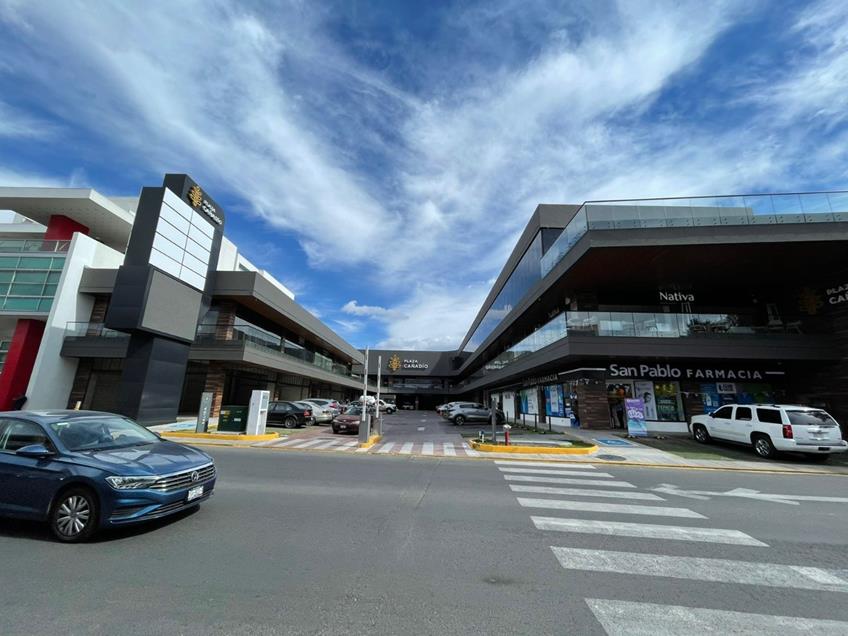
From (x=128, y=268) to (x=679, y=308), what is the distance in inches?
1208

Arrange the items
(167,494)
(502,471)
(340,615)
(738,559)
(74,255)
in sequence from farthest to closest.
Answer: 1. (74,255)
2. (502,471)
3. (167,494)
4. (738,559)
5. (340,615)

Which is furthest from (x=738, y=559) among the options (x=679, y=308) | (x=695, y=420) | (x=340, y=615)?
(x=679, y=308)

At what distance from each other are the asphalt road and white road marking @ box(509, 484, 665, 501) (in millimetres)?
190

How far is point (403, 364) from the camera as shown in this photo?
230 ft

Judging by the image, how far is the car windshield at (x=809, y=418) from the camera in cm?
1291

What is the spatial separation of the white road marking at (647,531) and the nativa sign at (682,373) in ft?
55.2

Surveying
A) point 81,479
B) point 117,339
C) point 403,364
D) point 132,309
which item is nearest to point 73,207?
point 117,339

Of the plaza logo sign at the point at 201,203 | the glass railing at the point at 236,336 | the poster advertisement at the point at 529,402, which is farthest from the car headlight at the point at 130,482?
the poster advertisement at the point at 529,402

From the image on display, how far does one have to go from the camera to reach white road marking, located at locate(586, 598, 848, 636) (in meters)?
3.13

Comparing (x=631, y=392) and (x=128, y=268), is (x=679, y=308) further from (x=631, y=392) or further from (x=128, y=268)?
(x=128, y=268)

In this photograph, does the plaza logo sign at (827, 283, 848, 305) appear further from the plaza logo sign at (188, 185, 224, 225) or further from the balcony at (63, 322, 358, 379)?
the plaza logo sign at (188, 185, 224, 225)

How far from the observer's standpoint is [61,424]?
5.72 metres

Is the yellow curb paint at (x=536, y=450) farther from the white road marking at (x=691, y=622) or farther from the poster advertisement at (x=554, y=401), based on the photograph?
the white road marking at (x=691, y=622)

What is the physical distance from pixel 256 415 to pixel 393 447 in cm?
736
